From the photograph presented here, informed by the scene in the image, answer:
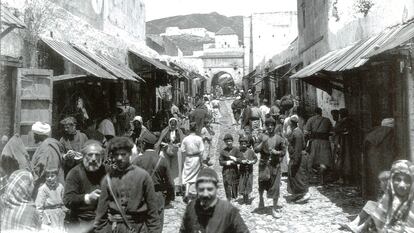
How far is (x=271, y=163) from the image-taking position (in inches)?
325

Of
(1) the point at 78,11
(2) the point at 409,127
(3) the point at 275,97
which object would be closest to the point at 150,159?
(2) the point at 409,127

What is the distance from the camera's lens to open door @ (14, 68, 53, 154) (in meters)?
7.78

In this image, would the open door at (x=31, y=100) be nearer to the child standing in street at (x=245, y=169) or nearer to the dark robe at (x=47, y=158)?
the dark robe at (x=47, y=158)

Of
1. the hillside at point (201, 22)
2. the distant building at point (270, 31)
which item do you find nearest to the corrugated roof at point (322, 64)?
the distant building at point (270, 31)

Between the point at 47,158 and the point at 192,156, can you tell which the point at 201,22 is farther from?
the point at 47,158

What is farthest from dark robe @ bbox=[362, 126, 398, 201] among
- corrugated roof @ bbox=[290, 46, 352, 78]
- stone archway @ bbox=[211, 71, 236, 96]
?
stone archway @ bbox=[211, 71, 236, 96]

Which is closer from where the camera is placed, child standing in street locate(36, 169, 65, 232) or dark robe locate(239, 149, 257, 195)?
child standing in street locate(36, 169, 65, 232)

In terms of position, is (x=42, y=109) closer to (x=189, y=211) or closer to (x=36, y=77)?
(x=36, y=77)

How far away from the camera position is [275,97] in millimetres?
26906

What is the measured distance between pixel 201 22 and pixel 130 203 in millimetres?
124997

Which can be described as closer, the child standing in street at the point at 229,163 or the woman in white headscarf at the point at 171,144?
the child standing in street at the point at 229,163

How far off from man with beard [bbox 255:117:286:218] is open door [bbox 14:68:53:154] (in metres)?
3.53

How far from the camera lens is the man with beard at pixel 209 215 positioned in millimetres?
3551

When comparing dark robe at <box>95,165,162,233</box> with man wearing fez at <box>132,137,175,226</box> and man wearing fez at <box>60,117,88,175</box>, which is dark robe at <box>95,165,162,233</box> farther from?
man wearing fez at <box>60,117,88,175</box>
